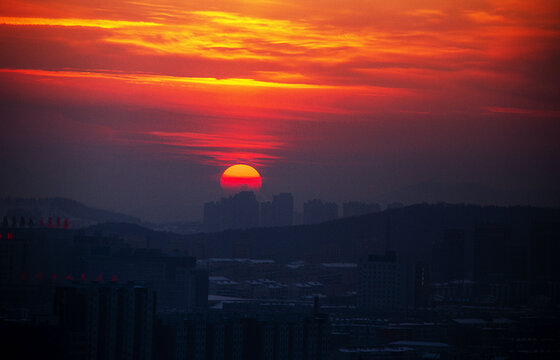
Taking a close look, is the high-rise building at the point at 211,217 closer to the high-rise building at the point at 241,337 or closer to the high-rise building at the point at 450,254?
the high-rise building at the point at 450,254

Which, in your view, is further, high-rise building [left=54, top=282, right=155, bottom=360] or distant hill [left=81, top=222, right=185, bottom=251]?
distant hill [left=81, top=222, right=185, bottom=251]

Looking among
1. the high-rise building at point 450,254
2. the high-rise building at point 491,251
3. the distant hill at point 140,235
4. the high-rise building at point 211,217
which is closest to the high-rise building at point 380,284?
the high-rise building at point 491,251

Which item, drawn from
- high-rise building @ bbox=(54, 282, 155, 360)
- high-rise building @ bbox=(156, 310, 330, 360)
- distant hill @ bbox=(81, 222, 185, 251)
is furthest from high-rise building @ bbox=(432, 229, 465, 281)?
high-rise building @ bbox=(54, 282, 155, 360)

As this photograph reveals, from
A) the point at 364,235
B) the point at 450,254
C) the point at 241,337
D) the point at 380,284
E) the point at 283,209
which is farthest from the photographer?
the point at 283,209

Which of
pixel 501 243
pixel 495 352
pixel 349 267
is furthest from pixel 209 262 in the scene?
pixel 495 352

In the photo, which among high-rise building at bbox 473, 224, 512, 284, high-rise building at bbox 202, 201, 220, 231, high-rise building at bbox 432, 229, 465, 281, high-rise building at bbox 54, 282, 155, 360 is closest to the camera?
high-rise building at bbox 54, 282, 155, 360

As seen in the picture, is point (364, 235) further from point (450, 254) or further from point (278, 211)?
point (450, 254)

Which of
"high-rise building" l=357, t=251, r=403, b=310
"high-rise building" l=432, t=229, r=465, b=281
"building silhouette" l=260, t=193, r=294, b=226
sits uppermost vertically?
"building silhouette" l=260, t=193, r=294, b=226

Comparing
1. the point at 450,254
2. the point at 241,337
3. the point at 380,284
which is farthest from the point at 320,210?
the point at 241,337

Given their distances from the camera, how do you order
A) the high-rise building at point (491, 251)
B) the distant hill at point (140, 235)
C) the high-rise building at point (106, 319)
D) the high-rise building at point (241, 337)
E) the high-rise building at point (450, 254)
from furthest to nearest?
the high-rise building at point (450, 254), the distant hill at point (140, 235), the high-rise building at point (491, 251), the high-rise building at point (241, 337), the high-rise building at point (106, 319)

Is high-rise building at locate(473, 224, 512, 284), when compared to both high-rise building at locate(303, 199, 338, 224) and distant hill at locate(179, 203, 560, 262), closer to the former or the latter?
distant hill at locate(179, 203, 560, 262)
